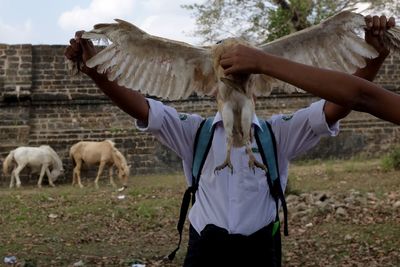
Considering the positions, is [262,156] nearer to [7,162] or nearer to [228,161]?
[228,161]

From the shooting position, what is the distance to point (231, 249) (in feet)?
8.21

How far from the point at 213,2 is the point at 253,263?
16.4 m

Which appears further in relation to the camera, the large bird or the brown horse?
the brown horse

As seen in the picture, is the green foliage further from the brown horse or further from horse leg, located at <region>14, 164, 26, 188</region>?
horse leg, located at <region>14, 164, 26, 188</region>

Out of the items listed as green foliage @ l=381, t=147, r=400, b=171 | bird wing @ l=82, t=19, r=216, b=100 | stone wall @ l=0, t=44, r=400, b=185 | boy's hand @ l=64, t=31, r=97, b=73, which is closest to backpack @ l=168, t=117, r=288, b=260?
bird wing @ l=82, t=19, r=216, b=100

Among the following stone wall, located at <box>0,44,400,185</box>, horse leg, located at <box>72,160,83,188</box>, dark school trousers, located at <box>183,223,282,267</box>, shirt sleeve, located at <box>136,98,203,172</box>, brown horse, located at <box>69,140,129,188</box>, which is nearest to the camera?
dark school trousers, located at <box>183,223,282,267</box>

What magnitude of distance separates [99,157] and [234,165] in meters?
12.0

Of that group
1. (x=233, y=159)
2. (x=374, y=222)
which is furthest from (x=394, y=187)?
(x=233, y=159)

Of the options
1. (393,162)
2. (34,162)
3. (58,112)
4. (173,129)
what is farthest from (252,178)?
(58,112)

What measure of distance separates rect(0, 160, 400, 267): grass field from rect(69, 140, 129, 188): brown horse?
2.44 m

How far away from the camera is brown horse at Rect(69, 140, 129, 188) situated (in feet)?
46.4

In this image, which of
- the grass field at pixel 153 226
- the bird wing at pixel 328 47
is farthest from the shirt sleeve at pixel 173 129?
the grass field at pixel 153 226

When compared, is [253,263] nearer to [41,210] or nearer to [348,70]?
[348,70]

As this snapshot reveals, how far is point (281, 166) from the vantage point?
2.70 metres
